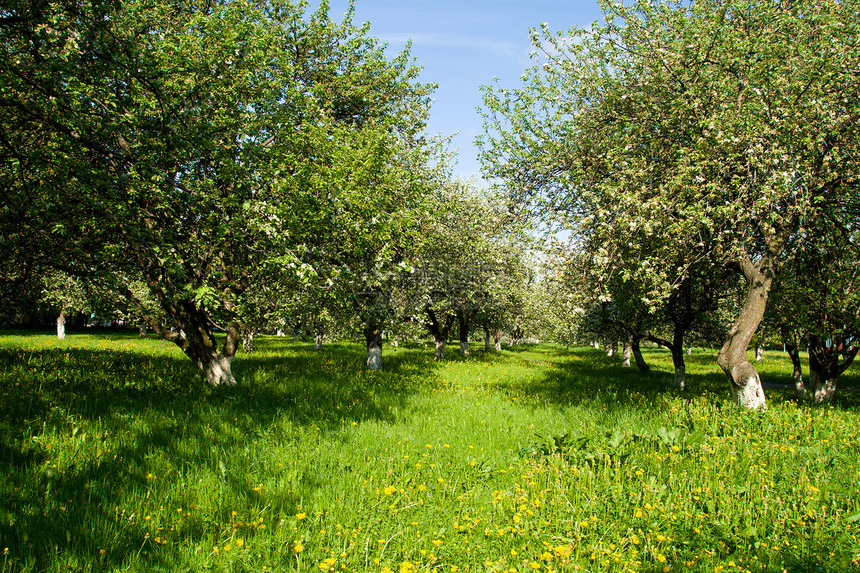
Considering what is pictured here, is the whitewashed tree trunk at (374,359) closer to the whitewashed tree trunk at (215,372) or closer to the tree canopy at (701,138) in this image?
the whitewashed tree trunk at (215,372)

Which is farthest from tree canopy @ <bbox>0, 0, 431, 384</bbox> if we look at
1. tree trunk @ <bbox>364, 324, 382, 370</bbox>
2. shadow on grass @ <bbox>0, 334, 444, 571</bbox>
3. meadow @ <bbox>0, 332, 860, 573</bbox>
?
tree trunk @ <bbox>364, 324, 382, 370</bbox>

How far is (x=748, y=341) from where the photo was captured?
33.7ft

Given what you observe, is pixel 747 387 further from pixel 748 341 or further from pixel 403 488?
pixel 403 488

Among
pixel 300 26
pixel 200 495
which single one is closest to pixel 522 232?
pixel 200 495

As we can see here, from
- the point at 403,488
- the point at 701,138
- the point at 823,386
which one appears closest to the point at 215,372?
the point at 403,488

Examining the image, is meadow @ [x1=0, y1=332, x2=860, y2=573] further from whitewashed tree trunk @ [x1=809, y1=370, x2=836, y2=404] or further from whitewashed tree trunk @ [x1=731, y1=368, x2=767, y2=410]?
whitewashed tree trunk @ [x1=809, y1=370, x2=836, y2=404]

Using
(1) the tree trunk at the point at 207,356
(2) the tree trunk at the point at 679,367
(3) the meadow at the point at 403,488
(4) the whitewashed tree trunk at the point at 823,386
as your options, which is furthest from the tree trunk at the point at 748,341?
(1) the tree trunk at the point at 207,356

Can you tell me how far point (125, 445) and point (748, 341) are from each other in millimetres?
12083

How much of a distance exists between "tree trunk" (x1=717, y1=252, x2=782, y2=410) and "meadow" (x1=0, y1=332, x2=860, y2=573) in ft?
1.70

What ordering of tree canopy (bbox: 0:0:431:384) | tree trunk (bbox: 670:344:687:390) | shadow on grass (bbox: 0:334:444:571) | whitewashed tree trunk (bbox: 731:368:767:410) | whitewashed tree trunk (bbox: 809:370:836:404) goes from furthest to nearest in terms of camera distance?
tree trunk (bbox: 670:344:687:390), whitewashed tree trunk (bbox: 809:370:836:404), whitewashed tree trunk (bbox: 731:368:767:410), tree canopy (bbox: 0:0:431:384), shadow on grass (bbox: 0:334:444:571)

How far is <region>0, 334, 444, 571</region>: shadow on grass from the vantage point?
426 cm

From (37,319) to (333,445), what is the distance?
69637 mm

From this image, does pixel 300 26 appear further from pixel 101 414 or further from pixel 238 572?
pixel 238 572

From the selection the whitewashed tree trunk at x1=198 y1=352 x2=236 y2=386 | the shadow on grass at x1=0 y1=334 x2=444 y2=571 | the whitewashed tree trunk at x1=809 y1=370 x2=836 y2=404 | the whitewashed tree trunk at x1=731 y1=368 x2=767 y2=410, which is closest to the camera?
the shadow on grass at x1=0 y1=334 x2=444 y2=571
